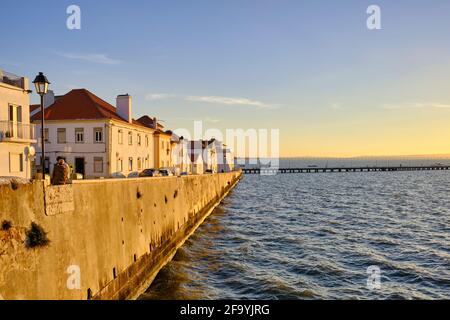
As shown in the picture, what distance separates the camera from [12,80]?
79.5 ft

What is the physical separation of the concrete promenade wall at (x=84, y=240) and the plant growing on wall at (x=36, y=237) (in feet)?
0.36

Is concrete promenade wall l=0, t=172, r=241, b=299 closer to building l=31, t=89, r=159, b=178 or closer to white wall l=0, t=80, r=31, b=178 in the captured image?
white wall l=0, t=80, r=31, b=178

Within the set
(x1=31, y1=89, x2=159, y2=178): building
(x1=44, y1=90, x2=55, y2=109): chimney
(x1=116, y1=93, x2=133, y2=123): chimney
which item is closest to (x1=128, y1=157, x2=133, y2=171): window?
(x1=31, y1=89, x2=159, y2=178): building

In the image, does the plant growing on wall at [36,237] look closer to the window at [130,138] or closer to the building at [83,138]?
the building at [83,138]

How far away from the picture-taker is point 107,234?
12258mm

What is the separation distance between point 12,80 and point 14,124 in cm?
297

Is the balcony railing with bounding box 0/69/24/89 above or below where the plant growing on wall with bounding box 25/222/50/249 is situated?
above

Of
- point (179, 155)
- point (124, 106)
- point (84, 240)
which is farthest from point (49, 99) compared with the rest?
point (84, 240)

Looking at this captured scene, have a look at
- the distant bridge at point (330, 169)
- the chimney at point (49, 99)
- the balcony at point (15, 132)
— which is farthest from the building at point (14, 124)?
the distant bridge at point (330, 169)

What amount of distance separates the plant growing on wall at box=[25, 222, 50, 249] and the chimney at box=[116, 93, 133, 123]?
33.9m

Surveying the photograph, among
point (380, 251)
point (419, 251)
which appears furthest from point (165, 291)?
point (419, 251)

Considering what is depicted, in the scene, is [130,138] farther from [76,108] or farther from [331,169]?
[331,169]

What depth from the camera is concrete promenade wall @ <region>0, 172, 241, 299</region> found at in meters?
7.86
